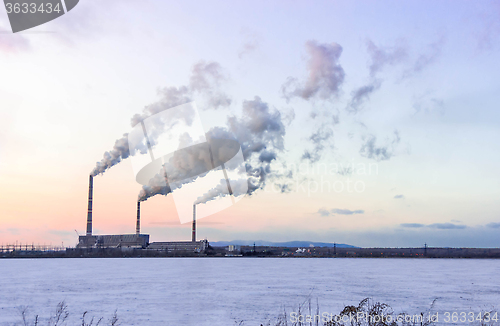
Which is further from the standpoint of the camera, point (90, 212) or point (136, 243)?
point (136, 243)

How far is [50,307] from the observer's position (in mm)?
28875

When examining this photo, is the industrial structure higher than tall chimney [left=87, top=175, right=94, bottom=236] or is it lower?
lower

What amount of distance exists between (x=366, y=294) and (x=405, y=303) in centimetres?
611

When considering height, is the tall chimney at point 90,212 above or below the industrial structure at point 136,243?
above

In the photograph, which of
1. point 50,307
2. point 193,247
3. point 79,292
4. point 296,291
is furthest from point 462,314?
point 193,247

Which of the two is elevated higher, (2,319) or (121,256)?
(2,319)

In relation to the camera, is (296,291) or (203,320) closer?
(203,320)

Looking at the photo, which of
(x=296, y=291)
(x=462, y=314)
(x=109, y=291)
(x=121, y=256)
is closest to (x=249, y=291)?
(x=296, y=291)

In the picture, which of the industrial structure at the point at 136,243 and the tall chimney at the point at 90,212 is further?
the industrial structure at the point at 136,243

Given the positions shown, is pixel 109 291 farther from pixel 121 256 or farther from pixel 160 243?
pixel 160 243

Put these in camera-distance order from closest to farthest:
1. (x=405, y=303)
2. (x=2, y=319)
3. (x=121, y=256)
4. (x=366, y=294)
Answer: (x=2, y=319)
(x=405, y=303)
(x=366, y=294)
(x=121, y=256)

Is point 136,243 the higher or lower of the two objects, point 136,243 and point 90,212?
the lower

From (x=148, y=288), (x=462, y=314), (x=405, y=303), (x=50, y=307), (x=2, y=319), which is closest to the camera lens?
(x=2, y=319)

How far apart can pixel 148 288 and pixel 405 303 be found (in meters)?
24.1
